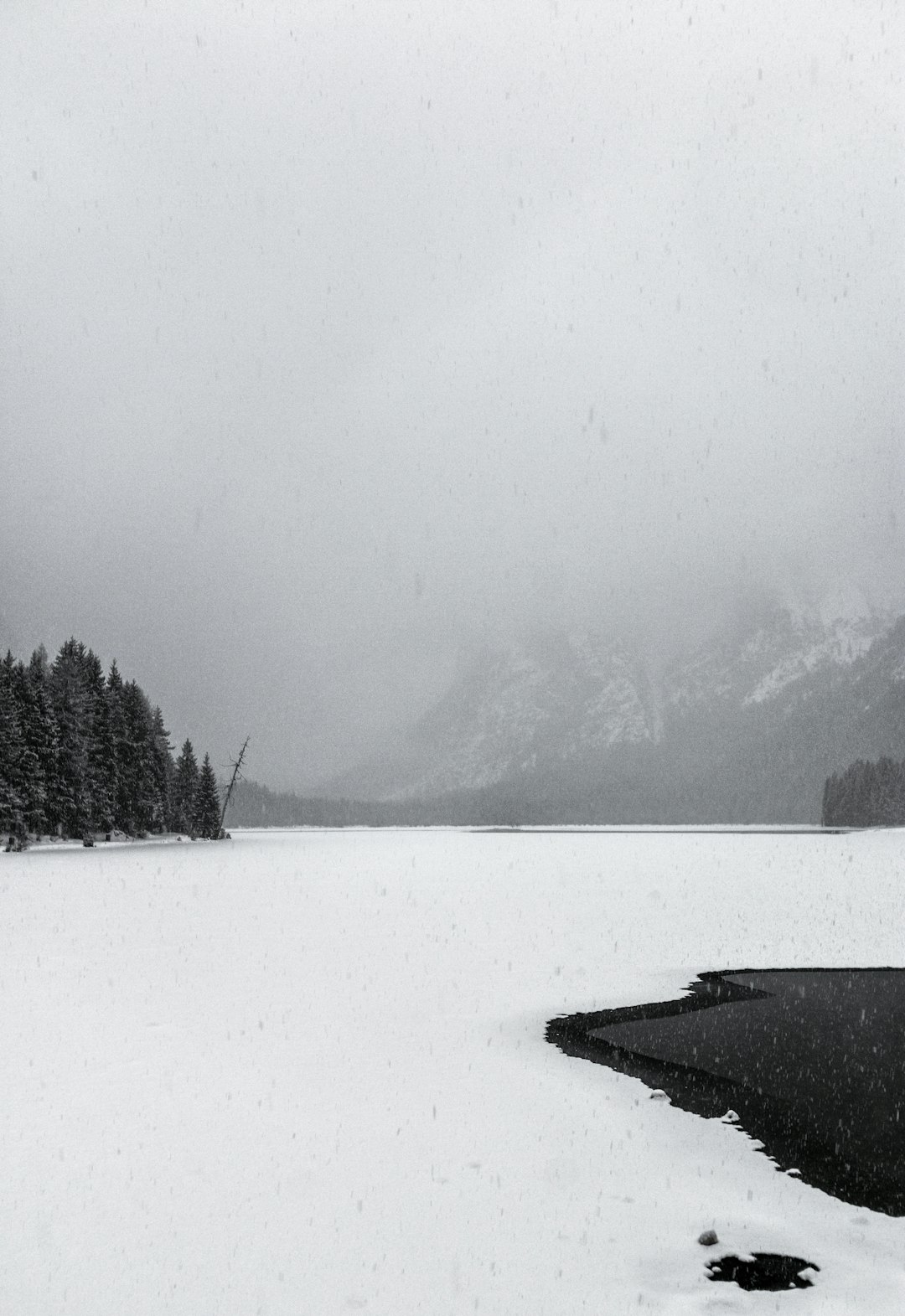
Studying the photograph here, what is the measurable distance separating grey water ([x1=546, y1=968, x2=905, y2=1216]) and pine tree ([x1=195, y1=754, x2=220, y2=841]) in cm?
8277

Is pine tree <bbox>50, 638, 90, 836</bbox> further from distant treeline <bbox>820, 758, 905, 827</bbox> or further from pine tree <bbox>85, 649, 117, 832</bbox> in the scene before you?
distant treeline <bbox>820, 758, 905, 827</bbox>

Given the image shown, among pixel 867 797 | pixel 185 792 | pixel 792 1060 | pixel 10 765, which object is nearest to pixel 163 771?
pixel 185 792

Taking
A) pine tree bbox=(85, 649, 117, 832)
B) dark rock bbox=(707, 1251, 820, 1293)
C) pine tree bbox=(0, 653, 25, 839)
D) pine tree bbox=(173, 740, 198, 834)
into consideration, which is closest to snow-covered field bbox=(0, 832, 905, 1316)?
dark rock bbox=(707, 1251, 820, 1293)

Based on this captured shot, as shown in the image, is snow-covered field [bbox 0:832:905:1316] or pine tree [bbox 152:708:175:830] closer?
snow-covered field [bbox 0:832:905:1316]

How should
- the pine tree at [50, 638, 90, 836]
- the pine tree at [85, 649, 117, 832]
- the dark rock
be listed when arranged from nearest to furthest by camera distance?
1. the dark rock
2. the pine tree at [50, 638, 90, 836]
3. the pine tree at [85, 649, 117, 832]

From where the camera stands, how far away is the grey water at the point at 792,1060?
1078 centimetres

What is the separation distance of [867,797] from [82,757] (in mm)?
122822

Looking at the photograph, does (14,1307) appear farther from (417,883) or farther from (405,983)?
(417,883)

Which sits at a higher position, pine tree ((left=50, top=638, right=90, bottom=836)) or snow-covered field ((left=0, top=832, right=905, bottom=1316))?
pine tree ((left=50, top=638, right=90, bottom=836))

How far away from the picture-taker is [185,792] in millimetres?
95938

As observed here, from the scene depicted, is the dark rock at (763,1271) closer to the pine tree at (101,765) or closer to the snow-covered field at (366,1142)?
the snow-covered field at (366,1142)

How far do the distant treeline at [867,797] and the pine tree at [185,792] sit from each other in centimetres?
9866

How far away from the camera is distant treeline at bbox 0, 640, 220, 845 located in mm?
66625

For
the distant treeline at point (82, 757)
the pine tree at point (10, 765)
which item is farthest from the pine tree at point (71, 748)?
the pine tree at point (10, 765)
